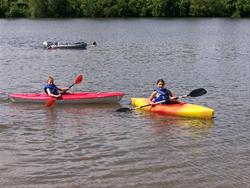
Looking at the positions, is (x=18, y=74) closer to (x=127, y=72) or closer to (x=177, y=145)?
(x=127, y=72)

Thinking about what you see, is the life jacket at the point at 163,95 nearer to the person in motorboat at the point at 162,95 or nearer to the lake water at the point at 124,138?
the person in motorboat at the point at 162,95

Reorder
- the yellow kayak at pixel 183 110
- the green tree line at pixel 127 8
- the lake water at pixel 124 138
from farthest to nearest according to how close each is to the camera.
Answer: the green tree line at pixel 127 8 < the yellow kayak at pixel 183 110 < the lake water at pixel 124 138

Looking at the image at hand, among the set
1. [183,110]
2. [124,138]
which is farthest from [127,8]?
[124,138]

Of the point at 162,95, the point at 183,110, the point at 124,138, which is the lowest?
the point at 124,138

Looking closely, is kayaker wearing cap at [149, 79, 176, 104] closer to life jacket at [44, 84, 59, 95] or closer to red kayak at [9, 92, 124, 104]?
red kayak at [9, 92, 124, 104]

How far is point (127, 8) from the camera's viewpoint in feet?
333

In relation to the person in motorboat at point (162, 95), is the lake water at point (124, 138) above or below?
below

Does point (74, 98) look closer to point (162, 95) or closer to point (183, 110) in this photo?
point (162, 95)

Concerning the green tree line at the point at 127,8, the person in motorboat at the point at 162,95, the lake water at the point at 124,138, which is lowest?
the lake water at the point at 124,138

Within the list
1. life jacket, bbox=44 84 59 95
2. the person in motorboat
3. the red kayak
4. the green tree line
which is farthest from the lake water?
the green tree line

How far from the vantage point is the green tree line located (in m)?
99.0

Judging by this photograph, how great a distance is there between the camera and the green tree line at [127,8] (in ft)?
325

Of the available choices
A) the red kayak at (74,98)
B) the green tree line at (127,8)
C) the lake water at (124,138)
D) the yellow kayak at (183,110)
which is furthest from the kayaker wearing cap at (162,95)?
the green tree line at (127,8)

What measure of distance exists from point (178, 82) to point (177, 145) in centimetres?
1139
